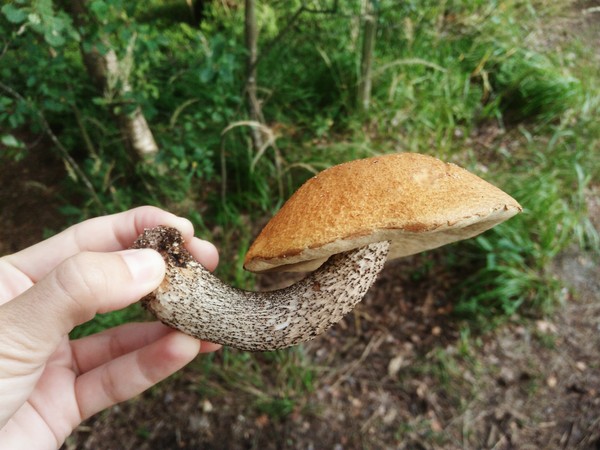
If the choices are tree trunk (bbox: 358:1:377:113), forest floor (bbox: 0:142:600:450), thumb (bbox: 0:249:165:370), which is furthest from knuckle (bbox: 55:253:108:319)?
tree trunk (bbox: 358:1:377:113)

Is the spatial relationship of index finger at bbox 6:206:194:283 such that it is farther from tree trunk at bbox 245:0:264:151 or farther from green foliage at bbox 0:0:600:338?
tree trunk at bbox 245:0:264:151

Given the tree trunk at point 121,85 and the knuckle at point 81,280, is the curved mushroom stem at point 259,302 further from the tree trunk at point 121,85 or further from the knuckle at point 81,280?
the tree trunk at point 121,85

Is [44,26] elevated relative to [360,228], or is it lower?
elevated

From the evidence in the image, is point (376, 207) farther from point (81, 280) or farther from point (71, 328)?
point (71, 328)

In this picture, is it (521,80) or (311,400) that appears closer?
(311,400)

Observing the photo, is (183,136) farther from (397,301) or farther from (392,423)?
(392,423)

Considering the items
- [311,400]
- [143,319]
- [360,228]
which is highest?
[360,228]

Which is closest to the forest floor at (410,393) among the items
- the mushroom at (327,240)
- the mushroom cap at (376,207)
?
the mushroom at (327,240)

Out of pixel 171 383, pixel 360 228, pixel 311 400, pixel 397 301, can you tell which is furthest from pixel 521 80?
pixel 171 383
